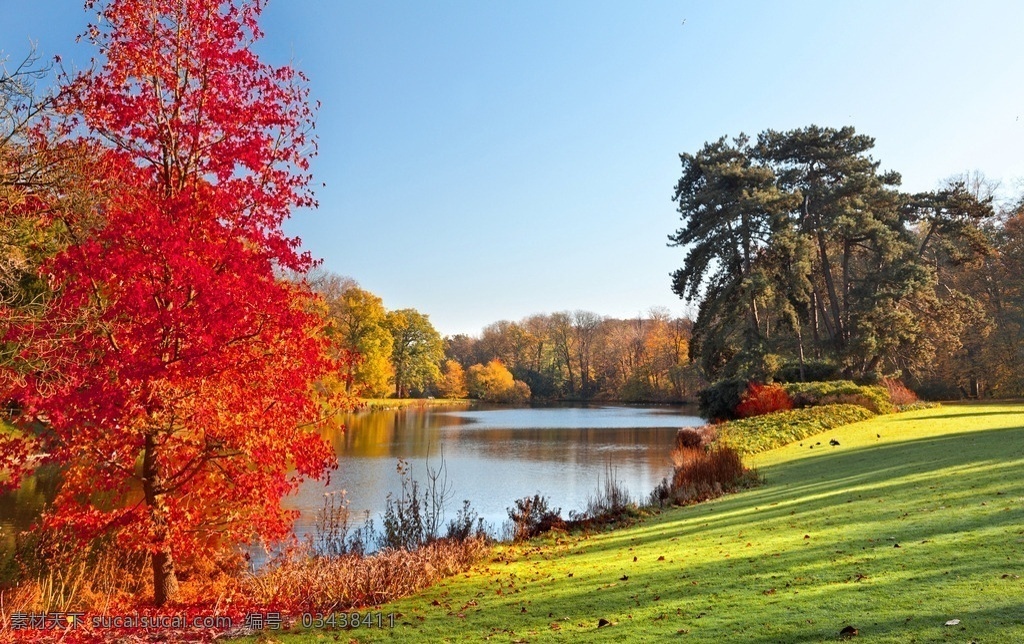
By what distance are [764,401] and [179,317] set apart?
20.5 m

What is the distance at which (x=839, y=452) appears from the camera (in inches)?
531

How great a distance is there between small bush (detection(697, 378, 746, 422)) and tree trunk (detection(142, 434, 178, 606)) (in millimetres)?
20971

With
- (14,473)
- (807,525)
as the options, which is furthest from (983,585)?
(14,473)

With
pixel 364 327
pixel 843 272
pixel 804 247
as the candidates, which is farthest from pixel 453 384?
pixel 804 247

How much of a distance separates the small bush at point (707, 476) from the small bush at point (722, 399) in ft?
41.0

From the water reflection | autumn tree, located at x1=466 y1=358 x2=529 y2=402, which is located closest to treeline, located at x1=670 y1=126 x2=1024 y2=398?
the water reflection

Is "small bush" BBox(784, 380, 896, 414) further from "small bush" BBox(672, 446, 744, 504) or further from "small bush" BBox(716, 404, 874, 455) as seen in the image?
"small bush" BBox(672, 446, 744, 504)

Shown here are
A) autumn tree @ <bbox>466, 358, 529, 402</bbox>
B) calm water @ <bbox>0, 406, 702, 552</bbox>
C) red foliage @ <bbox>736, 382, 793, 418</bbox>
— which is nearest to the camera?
calm water @ <bbox>0, 406, 702, 552</bbox>

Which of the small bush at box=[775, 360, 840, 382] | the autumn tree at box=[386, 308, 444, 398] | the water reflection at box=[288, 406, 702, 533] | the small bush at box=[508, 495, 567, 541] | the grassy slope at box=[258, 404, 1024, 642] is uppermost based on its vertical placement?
the autumn tree at box=[386, 308, 444, 398]

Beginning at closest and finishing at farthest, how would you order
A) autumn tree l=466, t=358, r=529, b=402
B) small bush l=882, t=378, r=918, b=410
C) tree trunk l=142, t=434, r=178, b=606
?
tree trunk l=142, t=434, r=178, b=606
small bush l=882, t=378, r=918, b=410
autumn tree l=466, t=358, r=529, b=402

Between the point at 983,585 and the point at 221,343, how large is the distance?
21.3 ft

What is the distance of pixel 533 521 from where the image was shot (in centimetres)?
1002

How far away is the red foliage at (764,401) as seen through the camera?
71.5ft

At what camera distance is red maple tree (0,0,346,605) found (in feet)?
19.3
